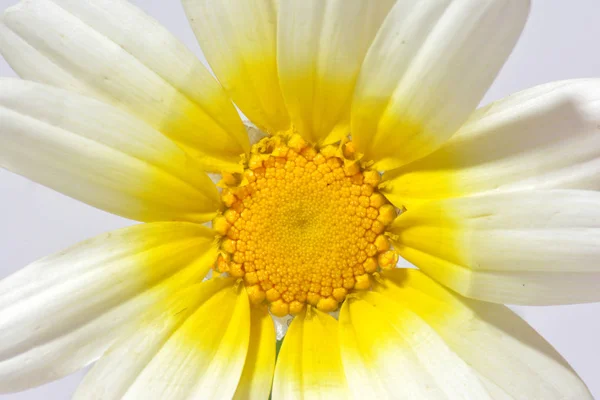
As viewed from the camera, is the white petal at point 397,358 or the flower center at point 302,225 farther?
the flower center at point 302,225

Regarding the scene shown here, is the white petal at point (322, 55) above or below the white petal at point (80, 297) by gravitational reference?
above

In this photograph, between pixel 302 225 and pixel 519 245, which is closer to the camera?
pixel 519 245

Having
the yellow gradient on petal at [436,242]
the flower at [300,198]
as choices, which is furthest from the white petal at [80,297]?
the yellow gradient on petal at [436,242]

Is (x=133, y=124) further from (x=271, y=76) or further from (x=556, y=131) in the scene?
(x=556, y=131)

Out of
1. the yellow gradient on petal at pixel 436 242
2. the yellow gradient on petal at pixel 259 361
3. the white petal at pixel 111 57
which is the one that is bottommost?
the yellow gradient on petal at pixel 259 361

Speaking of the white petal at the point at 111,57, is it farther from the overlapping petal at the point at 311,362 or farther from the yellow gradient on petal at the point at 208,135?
the overlapping petal at the point at 311,362

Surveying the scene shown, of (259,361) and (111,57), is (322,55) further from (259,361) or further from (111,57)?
(259,361)

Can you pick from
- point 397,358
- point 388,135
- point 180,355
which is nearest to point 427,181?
point 388,135
